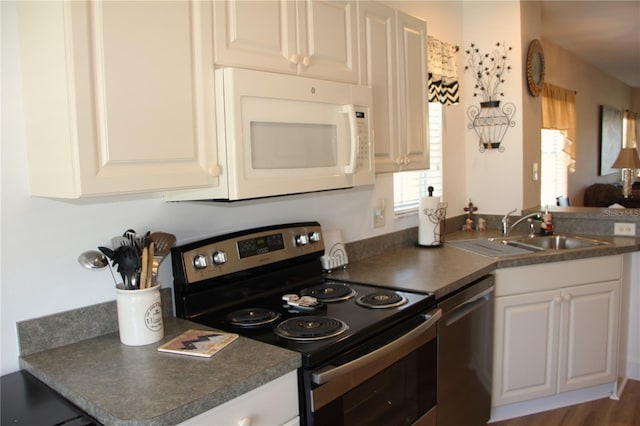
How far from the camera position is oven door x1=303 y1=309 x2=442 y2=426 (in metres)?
1.44

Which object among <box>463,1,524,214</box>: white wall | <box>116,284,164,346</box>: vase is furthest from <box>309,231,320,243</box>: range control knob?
<box>463,1,524,214</box>: white wall

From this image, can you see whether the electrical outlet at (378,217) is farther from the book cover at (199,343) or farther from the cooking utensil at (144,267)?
the cooking utensil at (144,267)

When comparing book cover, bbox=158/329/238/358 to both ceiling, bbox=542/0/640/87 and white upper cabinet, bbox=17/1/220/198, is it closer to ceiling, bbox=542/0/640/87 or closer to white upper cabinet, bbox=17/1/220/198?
white upper cabinet, bbox=17/1/220/198

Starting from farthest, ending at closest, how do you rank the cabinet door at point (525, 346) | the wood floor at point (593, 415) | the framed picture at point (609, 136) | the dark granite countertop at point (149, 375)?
the framed picture at point (609, 136) → the wood floor at point (593, 415) → the cabinet door at point (525, 346) → the dark granite countertop at point (149, 375)

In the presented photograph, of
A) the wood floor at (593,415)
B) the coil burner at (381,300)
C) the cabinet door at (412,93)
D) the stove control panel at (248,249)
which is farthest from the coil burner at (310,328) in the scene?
the wood floor at (593,415)

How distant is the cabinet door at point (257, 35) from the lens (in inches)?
60.1

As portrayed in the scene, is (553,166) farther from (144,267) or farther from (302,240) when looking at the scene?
(144,267)

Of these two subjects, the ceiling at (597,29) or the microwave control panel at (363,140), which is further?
the ceiling at (597,29)

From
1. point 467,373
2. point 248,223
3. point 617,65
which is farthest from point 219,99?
point 617,65

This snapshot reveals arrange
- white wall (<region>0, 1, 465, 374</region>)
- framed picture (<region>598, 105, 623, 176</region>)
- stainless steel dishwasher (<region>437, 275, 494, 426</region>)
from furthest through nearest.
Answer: framed picture (<region>598, 105, 623, 176</region>) < stainless steel dishwasher (<region>437, 275, 494, 426</region>) < white wall (<region>0, 1, 465, 374</region>)

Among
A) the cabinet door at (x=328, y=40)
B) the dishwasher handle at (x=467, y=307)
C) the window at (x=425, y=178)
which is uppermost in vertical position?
the cabinet door at (x=328, y=40)

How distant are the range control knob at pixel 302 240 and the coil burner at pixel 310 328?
0.50 metres

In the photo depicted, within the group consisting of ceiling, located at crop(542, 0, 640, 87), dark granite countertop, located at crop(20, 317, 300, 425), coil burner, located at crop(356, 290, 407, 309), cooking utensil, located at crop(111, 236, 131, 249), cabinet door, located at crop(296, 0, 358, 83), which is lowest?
dark granite countertop, located at crop(20, 317, 300, 425)

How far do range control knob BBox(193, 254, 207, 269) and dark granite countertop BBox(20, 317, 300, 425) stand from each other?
27 centimetres
